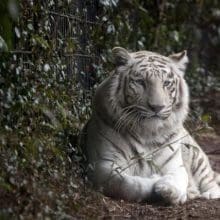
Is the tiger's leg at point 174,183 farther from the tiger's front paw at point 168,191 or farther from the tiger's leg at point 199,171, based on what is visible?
the tiger's leg at point 199,171

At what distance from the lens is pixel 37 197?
4.38 meters

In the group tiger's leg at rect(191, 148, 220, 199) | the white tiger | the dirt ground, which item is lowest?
tiger's leg at rect(191, 148, 220, 199)

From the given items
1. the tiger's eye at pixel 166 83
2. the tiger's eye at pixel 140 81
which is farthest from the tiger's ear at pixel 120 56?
the tiger's eye at pixel 166 83

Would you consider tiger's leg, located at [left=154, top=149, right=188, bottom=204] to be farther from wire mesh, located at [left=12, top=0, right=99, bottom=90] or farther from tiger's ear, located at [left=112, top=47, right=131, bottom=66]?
wire mesh, located at [left=12, top=0, right=99, bottom=90]

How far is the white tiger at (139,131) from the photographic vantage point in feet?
19.2

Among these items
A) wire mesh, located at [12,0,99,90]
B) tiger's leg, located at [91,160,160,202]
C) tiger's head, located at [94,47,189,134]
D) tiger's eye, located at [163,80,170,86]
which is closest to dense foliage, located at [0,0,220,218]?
wire mesh, located at [12,0,99,90]

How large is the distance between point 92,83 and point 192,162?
1.44 metres

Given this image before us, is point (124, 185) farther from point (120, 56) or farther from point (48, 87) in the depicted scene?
point (120, 56)

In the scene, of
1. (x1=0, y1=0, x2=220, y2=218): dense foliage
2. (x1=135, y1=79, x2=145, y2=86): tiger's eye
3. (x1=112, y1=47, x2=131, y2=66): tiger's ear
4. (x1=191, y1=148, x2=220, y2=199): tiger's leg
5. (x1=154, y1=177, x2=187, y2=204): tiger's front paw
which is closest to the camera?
(x1=0, y1=0, x2=220, y2=218): dense foliage

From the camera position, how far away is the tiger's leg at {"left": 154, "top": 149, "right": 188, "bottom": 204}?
571 centimetres

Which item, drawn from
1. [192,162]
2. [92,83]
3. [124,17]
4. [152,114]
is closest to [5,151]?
[152,114]

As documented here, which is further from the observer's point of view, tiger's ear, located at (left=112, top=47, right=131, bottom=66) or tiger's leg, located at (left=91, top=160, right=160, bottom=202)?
tiger's ear, located at (left=112, top=47, right=131, bottom=66)

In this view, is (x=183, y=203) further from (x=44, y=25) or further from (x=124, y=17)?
(x=124, y=17)

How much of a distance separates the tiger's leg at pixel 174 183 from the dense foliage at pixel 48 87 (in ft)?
1.96
